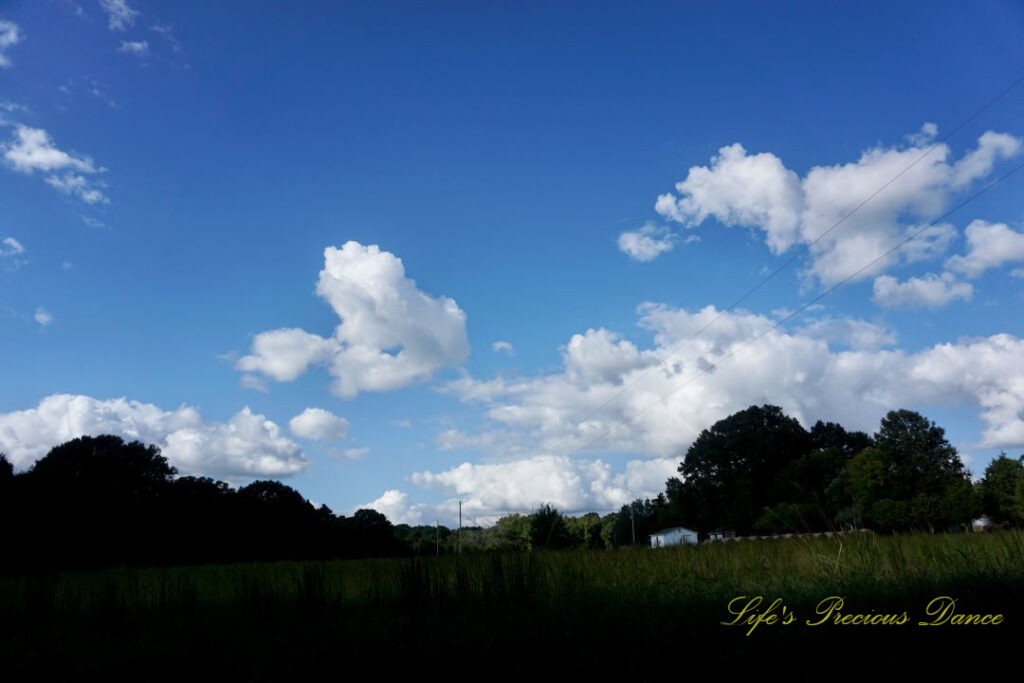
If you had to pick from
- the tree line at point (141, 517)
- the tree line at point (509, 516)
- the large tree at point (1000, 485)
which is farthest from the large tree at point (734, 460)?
the tree line at point (141, 517)

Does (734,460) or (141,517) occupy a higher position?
(734,460)

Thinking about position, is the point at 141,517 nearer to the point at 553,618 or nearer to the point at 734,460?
the point at 553,618

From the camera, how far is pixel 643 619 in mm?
6535

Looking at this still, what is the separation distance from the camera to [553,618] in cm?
670

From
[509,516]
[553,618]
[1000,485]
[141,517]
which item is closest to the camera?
[553,618]

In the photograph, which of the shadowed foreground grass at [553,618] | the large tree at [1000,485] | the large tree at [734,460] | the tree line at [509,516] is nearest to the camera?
A: the shadowed foreground grass at [553,618]

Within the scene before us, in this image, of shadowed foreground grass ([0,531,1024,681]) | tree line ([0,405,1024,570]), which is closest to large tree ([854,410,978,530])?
tree line ([0,405,1024,570])

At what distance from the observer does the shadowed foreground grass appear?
5176 millimetres

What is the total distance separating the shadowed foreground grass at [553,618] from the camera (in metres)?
5.18

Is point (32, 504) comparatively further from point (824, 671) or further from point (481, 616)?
point (824, 671)

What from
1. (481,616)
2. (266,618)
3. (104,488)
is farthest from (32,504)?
(481,616)

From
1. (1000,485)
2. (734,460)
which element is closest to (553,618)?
(1000,485)

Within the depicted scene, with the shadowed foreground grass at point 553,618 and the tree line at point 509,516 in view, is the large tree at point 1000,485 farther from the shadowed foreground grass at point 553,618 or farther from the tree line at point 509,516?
the shadowed foreground grass at point 553,618

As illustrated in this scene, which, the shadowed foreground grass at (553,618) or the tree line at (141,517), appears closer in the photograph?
the shadowed foreground grass at (553,618)
